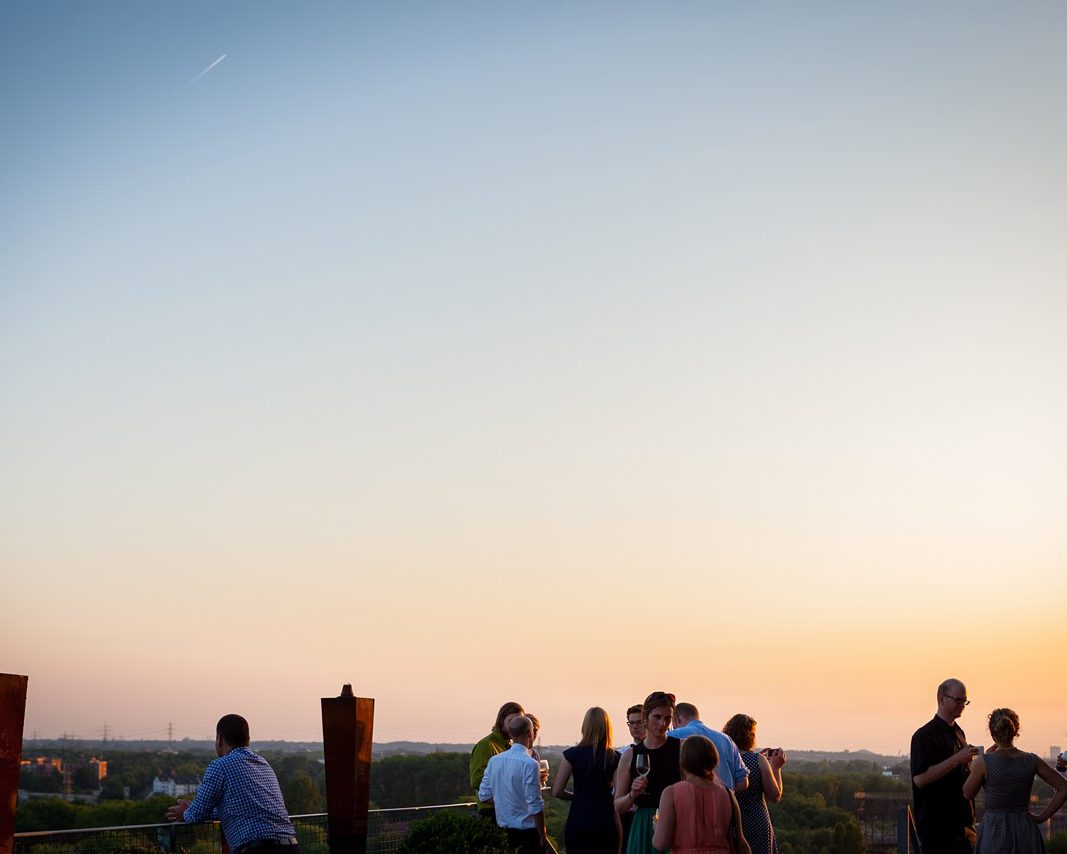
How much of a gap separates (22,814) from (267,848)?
2707 inches

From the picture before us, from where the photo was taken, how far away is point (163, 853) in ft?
30.2

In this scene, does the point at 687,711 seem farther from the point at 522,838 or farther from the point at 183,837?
the point at 183,837

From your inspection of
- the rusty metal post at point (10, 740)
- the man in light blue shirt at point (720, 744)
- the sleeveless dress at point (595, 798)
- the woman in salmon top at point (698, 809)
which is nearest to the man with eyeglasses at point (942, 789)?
the man in light blue shirt at point (720, 744)

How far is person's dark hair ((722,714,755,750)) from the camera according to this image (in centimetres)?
895

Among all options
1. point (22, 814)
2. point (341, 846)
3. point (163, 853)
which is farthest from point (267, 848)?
point (22, 814)

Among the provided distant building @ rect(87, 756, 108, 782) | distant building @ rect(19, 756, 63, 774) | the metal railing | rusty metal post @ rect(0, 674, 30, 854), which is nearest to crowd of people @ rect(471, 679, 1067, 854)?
the metal railing

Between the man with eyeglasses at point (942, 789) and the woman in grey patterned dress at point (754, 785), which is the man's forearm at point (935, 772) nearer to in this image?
the man with eyeglasses at point (942, 789)

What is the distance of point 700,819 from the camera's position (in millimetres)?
7152

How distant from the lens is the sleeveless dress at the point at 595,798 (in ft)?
30.5

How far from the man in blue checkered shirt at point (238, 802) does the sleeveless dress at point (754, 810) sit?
3.42 metres

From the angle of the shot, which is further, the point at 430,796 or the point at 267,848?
the point at 430,796

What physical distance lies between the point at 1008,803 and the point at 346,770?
527 cm

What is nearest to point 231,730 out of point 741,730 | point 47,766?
point 741,730

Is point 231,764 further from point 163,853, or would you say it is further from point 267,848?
point 163,853
